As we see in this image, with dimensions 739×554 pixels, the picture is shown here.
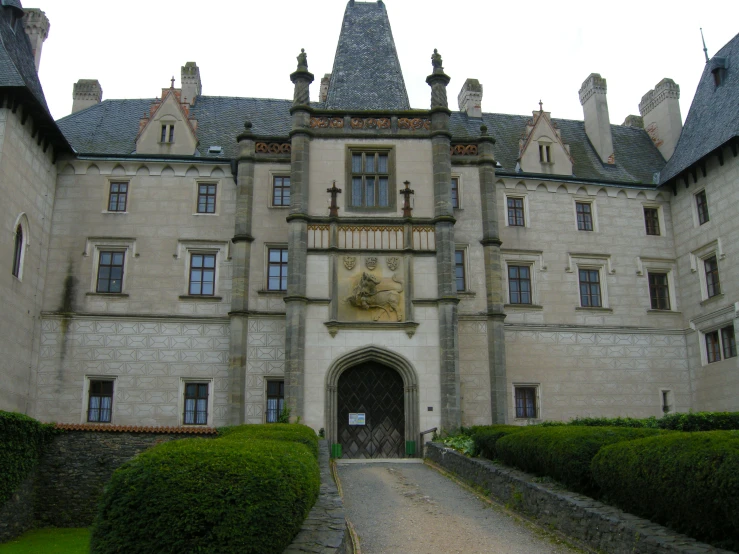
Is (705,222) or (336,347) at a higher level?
(705,222)

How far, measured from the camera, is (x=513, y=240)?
30500 millimetres

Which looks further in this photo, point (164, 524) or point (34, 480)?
point (34, 480)

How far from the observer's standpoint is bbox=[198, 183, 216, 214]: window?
1161 inches

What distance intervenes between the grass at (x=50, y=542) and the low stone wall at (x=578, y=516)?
8509 millimetres

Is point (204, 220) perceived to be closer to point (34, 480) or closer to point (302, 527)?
point (34, 480)

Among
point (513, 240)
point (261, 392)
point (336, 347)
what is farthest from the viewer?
point (513, 240)

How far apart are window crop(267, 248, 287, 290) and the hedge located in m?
19.2

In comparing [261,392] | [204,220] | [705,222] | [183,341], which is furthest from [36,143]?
[705,222]

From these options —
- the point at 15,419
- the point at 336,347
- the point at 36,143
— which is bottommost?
the point at 15,419

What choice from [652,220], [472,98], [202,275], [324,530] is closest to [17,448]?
[324,530]

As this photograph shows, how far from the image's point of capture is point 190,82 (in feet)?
115

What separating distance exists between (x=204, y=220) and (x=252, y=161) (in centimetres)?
310

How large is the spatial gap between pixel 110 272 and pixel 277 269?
6.55 meters

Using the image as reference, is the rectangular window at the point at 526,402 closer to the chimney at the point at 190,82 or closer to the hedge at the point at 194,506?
the chimney at the point at 190,82
